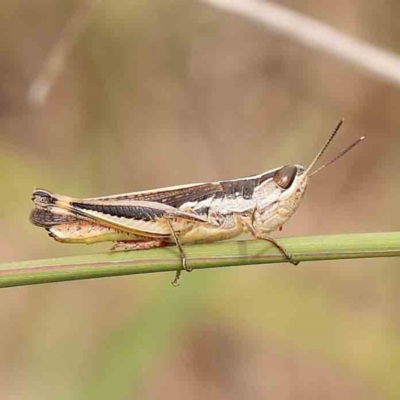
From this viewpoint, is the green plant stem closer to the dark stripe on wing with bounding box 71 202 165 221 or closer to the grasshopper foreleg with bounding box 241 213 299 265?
the grasshopper foreleg with bounding box 241 213 299 265

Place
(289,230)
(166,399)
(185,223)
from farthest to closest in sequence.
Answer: (289,230) < (166,399) < (185,223)

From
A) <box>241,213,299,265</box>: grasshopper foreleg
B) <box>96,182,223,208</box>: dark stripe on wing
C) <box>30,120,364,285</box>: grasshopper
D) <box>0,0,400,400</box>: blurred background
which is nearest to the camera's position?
<box>241,213,299,265</box>: grasshopper foreleg

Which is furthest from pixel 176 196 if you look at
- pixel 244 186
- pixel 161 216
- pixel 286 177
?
pixel 286 177

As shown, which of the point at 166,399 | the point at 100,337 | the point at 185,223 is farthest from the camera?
the point at 166,399

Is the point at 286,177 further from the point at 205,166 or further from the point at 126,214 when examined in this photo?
the point at 205,166

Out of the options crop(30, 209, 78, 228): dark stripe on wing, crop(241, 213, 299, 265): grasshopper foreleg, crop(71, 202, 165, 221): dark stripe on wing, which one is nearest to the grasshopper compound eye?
crop(241, 213, 299, 265): grasshopper foreleg

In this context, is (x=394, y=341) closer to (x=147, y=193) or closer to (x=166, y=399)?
(x=166, y=399)

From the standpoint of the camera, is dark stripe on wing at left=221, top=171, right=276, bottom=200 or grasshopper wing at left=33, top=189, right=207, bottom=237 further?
dark stripe on wing at left=221, top=171, right=276, bottom=200

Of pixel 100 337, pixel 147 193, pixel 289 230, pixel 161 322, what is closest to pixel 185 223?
pixel 147 193
